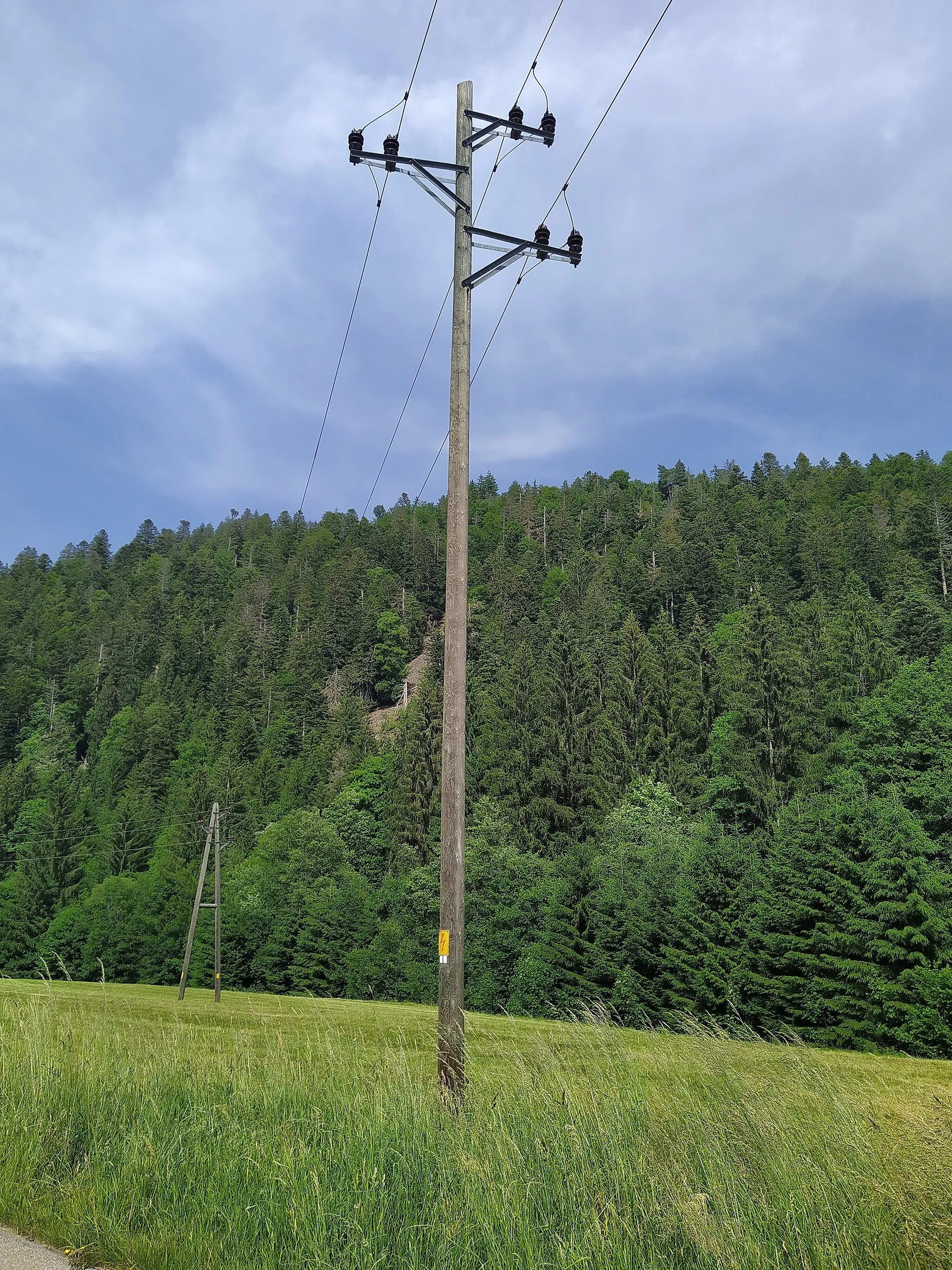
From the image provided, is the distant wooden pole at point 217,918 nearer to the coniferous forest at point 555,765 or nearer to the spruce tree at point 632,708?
the coniferous forest at point 555,765

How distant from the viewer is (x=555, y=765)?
70375 mm

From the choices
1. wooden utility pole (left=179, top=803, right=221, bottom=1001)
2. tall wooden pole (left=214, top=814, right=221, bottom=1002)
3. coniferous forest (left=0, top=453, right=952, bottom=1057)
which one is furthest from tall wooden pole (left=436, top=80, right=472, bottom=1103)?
wooden utility pole (left=179, top=803, right=221, bottom=1001)

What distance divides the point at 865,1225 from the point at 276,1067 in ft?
15.7

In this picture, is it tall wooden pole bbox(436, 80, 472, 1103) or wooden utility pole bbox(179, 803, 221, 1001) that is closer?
tall wooden pole bbox(436, 80, 472, 1103)

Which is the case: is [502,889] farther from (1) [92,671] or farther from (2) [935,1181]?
(1) [92,671]

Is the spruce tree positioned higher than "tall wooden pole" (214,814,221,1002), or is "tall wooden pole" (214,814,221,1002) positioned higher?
the spruce tree

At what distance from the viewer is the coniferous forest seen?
30000 millimetres

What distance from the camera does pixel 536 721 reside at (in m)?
76.9

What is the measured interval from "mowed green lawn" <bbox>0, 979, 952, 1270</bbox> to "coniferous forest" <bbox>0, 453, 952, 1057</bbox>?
3563mm

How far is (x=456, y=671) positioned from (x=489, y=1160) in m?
4.63

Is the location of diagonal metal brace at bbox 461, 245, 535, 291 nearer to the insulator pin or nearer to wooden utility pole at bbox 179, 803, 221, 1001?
the insulator pin

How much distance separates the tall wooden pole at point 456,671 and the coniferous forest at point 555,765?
170 inches

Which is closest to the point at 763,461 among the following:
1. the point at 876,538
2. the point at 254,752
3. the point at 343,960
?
the point at 876,538

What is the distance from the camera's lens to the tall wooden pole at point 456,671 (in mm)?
8352
